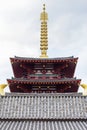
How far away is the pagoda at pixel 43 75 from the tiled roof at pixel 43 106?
24.3 ft

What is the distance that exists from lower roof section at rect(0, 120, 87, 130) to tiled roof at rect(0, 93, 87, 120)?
0.63 meters

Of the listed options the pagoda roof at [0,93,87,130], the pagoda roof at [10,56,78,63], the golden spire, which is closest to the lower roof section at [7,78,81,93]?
the pagoda roof at [10,56,78,63]

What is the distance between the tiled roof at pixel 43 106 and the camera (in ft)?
73.6

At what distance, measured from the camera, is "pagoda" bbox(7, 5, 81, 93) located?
3256 cm

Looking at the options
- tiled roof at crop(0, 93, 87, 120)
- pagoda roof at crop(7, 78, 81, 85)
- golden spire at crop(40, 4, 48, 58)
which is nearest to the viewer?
tiled roof at crop(0, 93, 87, 120)

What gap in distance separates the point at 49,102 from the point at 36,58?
10.7 meters

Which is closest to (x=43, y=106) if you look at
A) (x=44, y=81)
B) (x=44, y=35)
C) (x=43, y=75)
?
(x=44, y=81)

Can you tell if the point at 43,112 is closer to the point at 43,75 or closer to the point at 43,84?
the point at 43,84

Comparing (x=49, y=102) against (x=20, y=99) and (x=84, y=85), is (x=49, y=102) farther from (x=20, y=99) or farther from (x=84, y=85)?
(x=84, y=85)

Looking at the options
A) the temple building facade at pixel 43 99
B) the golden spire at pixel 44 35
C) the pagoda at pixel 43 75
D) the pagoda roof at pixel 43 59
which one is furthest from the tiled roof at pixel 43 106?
the golden spire at pixel 44 35

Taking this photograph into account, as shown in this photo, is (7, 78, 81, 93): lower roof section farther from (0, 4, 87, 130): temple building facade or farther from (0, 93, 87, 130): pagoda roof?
(0, 93, 87, 130): pagoda roof

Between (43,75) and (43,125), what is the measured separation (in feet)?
45.2

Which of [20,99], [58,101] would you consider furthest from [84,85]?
[20,99]

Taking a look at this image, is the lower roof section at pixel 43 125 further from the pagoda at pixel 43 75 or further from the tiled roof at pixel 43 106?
the pagoda at pixel 43 75
